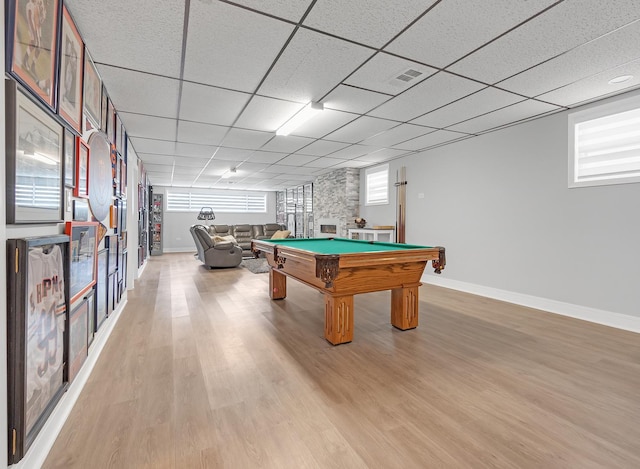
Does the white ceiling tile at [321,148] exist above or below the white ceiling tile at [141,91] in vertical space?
above

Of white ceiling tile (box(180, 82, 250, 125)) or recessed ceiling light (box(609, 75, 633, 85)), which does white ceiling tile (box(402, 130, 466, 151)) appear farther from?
white ceiling tile (box(180, 82, 250, 125))

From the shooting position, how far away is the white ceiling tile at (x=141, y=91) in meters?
2.71

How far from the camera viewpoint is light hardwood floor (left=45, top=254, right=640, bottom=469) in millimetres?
1453

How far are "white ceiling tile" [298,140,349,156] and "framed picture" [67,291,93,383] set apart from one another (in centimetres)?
390

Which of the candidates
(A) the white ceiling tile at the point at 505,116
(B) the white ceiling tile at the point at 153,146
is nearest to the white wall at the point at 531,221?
(A) the white ceiling tile at the point at 505,116

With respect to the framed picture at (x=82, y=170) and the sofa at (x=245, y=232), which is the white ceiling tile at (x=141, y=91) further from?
the sofa at (x=245, y=232)

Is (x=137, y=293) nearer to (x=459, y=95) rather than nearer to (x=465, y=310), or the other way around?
(x=465, y=310)

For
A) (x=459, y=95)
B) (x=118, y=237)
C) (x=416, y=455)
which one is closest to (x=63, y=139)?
(x=118, y=237)

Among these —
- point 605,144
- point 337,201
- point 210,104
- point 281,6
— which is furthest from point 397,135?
point 337,201

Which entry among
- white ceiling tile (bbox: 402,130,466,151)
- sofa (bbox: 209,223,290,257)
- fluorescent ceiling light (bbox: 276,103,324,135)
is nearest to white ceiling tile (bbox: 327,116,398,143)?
fluorescent ceiling light (bbox: 276,103,324,135)

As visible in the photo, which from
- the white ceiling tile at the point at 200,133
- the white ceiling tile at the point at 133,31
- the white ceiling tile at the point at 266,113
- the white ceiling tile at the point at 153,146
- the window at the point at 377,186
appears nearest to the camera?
the white ceiling tile at the point at 133,31

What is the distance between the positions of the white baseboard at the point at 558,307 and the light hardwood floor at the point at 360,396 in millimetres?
186

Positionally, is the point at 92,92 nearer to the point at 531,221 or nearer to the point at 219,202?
the point at 531,221

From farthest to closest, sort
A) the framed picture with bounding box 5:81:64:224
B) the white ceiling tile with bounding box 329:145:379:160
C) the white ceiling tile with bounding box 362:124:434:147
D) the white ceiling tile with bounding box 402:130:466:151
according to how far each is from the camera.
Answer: the white ceiling tile with bounding box 329:145:379:160 → the white ceiling tile with bounding box 402:130:466:151 → the white ceiling tile with bounding box 362:124:434:147 → the framed picture with bounding box 5:81:64:224
